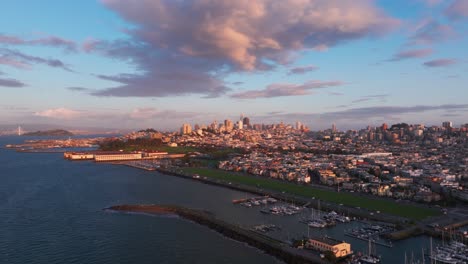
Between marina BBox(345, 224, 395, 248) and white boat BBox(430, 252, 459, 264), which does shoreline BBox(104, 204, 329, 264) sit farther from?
white boat BBox(430, 252, 459, 264)

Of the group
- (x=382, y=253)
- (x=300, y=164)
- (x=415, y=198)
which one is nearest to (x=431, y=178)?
(x=415, y=198)

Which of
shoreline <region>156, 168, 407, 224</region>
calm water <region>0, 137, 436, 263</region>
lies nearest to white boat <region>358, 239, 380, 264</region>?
calm water <region>0, 137, 436, 263</region>

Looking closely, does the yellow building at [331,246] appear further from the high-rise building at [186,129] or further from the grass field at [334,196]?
the high-rise building at [186,129]

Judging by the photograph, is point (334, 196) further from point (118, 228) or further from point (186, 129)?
point (186, 129)

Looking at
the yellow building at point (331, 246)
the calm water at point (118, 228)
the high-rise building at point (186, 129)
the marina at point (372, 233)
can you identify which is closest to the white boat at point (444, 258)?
the calm water at point (118, 228)

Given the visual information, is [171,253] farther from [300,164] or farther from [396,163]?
[396,163]

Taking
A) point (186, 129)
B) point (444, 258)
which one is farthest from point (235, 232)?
point (186, 129)
